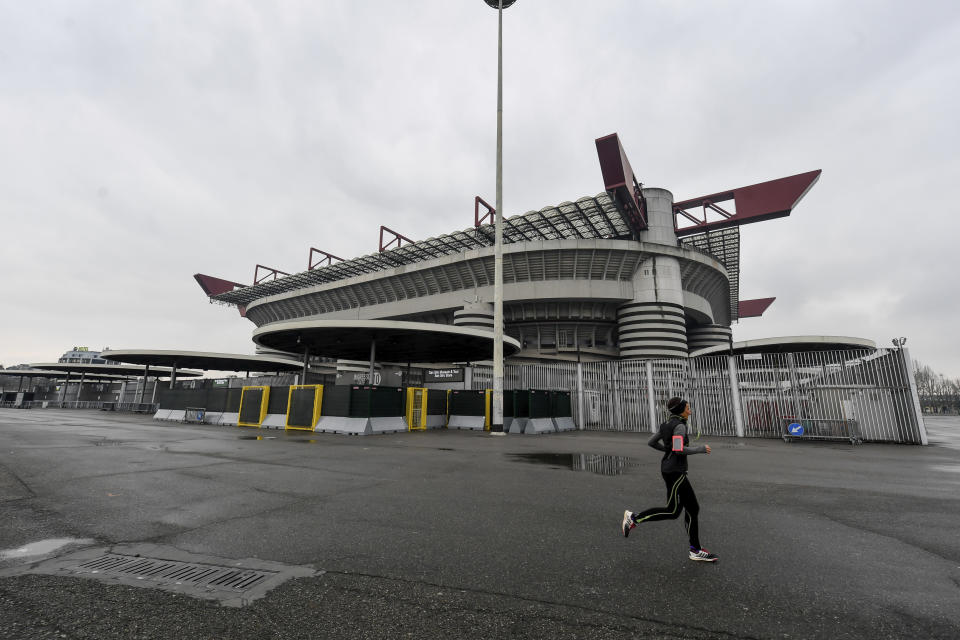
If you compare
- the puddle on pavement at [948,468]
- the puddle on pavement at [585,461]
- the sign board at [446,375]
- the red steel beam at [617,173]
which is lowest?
the puddle on pavement at [585,461]

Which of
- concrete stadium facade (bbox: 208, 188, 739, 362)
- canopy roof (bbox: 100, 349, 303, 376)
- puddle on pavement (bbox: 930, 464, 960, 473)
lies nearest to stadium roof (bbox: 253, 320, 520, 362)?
canopy roof (bbox: 100, 349, 303, 376)

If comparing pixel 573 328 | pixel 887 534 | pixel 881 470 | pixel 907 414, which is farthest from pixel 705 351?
pixel 887 534

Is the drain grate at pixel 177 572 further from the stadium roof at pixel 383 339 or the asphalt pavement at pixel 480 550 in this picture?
the stadium roof at pixel 383 339

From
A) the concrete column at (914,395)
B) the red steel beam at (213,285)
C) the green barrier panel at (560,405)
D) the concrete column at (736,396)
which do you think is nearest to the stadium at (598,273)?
the green barrier panel at (560,405)

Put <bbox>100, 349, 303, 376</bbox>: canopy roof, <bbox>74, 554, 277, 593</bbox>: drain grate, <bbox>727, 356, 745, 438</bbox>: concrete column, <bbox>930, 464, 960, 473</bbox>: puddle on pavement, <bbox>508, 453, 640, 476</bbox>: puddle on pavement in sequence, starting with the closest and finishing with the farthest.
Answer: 1. <bbox>74, 554, 277, 593</bbox>: drain grate
2. <bbox>508, 453, 640, 476</bbox>: puddle on pavement
3. <bbox>930, 464, 960, 473</bbox>: puddle on pavement
4. <bbox>727, 356, 745, 438</bbox>: concrete column
5. <bbox>100, 349, 303, 376</bbox>: canopy roof

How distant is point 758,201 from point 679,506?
4154 centimetres

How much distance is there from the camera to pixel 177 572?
3287mm

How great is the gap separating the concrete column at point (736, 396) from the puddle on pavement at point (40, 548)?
70.5 ft

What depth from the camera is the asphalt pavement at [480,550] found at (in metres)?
2.58

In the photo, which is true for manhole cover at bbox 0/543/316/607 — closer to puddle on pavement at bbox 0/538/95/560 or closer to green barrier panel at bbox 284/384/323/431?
puddle on pavement at bbox 0/538/95/560

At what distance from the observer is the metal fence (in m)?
16.0

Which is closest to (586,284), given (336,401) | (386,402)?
(386,402)

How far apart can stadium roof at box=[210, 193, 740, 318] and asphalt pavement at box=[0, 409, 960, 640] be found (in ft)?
105

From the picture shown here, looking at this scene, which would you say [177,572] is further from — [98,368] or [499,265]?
[98,368]
